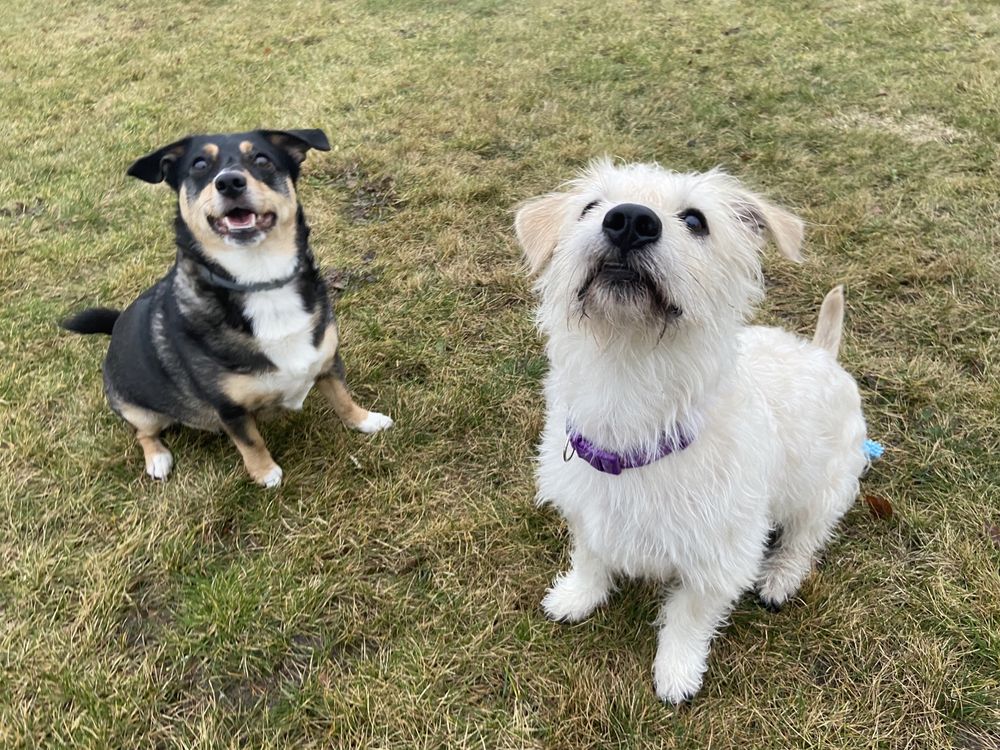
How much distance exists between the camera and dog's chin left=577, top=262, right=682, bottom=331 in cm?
174

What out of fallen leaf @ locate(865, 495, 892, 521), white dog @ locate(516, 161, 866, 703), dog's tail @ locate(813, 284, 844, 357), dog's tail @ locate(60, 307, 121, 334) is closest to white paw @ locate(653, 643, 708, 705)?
white dog @ locate(516, 161, 866, 703)

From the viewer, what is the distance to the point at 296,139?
11.2ft

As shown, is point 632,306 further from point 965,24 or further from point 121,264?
point 965,24

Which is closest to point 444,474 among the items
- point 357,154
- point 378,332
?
point 378,332

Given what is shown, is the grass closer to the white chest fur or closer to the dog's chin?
the white chest fur

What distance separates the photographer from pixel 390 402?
3814 millimetres

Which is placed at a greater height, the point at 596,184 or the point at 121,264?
the point at 596,184

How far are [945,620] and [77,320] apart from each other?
456 cm

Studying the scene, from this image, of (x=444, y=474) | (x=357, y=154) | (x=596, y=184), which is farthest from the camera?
(x=357, y=154)

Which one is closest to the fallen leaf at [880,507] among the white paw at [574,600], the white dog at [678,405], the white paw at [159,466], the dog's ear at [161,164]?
the white dog at [678,405]

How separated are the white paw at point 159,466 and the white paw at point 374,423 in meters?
1.02

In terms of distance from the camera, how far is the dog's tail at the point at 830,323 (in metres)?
2.78

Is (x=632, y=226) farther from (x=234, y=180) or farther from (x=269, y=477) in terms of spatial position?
(x=269, y=477)

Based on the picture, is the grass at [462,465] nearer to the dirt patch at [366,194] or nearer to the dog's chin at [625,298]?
the dirt patch at [366,194]
